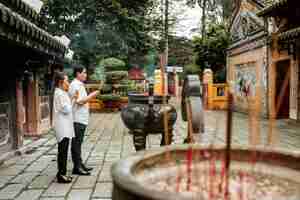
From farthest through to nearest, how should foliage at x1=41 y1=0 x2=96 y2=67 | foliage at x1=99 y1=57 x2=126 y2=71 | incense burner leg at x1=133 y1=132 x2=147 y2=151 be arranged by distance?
foliage at x1=41 y1=0 x2=96 y2=67, foliage at x1=99 y1=57 x2=126 y2=71, incense burner leg at x1=133 y1=132 x2=147 y2=151

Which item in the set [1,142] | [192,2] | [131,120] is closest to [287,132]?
[131,120]

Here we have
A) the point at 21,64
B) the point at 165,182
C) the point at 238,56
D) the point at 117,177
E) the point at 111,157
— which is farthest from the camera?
the point at 238,56

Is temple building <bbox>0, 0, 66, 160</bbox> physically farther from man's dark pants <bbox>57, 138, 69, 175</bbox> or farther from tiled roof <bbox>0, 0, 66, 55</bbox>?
man's dark pants <bbox>57, 138, 69, 175</bbox>

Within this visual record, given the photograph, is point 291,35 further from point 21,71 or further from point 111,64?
point 111,64

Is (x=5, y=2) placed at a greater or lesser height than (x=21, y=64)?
greater

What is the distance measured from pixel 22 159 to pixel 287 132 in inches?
282

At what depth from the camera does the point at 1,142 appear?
21.4ft

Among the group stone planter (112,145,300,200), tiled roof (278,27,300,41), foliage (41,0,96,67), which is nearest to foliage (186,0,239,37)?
foliage (41,0,96,67)

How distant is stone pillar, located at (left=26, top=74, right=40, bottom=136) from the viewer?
932cm

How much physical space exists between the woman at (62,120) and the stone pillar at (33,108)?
455 centimetres

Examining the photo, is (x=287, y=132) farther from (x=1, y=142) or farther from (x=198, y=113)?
(x=1, y=142)

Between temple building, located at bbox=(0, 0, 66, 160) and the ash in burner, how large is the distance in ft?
8.10

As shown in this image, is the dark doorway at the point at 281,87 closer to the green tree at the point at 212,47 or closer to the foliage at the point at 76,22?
the green tree at the point at 212,47

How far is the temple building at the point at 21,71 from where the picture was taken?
14.5 feet
